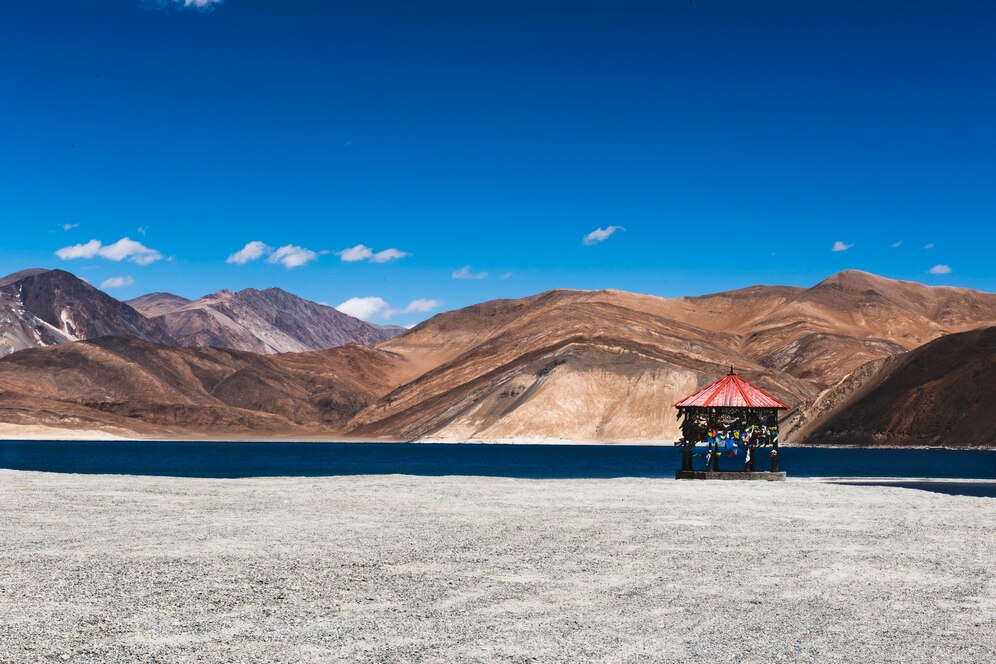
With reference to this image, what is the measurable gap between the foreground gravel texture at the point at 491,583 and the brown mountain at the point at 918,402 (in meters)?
114

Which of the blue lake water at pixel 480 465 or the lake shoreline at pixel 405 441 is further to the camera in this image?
the lake shoreline at pixel 405 441

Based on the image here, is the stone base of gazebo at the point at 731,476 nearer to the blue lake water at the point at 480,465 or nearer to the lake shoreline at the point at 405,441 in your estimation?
the blue lake water at the point at 480,465

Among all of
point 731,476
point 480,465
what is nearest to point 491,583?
point 731,476

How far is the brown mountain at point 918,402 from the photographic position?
135 metres

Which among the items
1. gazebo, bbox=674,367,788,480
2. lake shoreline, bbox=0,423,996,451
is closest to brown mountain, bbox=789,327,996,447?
lake shoreline, bbox=0,423,996,451

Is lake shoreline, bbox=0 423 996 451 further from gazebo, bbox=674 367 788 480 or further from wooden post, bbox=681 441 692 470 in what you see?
wooden post, bbox=681 441 692 470

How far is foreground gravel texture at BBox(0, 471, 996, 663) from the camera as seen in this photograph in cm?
1179

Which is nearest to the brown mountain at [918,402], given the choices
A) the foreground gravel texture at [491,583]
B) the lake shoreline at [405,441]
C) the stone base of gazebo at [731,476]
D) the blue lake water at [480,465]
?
the lake shoreline at [405,441]

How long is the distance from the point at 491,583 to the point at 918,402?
139868 mm

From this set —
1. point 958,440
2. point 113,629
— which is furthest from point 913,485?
point 958,440

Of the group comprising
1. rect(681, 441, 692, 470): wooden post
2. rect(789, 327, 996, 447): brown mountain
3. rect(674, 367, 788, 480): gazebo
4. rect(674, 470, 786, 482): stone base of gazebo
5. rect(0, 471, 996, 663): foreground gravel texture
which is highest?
rect(789, 327, 996, 447): brown mountain

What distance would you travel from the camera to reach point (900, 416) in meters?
145

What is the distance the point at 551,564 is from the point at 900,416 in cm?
13720

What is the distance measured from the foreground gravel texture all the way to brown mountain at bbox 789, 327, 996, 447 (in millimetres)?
114334
